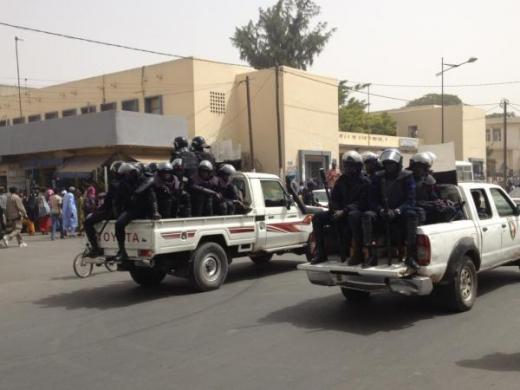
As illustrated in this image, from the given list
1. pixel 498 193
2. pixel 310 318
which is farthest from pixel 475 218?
pixel 310 318

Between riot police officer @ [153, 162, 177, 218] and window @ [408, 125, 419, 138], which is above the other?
window @ [408, 125, 419, 138]

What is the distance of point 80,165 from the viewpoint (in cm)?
2602

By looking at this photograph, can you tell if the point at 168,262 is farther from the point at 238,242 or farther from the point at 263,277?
the point at 263,277

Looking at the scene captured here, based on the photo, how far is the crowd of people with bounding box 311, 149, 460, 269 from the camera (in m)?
6.84

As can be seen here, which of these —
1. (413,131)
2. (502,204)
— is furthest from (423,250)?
(413,131)

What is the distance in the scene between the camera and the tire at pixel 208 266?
9.08 meters

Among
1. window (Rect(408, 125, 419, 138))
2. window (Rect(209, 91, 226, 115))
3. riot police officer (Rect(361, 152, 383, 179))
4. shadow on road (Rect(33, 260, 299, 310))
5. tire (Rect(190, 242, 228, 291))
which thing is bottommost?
shadow on road (Rect(33, 260, 299, 310))

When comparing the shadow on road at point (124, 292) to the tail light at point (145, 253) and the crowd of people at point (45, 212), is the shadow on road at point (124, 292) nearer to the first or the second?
the tail light at point (145, 253)

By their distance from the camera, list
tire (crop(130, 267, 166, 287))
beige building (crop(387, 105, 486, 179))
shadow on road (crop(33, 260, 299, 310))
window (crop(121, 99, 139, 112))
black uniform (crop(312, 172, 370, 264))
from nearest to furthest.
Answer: black uniform (crop(312, 172, 370, 264))
shadow on road (crop(33, 260, 299, 310))
tire (crop(130, 267, 166, 287))
window (crop(121, 99, 139, 112))
beige building (crop(387, 105, 486, 179))

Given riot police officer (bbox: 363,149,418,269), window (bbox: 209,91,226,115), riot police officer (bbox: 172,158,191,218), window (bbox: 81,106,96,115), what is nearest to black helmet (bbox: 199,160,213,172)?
riot police officer (bbox: 172,158,191,218)

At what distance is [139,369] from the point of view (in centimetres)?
539

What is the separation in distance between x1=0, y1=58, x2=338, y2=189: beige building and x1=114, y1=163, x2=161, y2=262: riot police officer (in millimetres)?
21130

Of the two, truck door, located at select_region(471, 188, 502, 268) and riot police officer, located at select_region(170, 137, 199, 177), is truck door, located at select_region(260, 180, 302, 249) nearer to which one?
riot police officer, located at select_region(170, 137, 199, 177)

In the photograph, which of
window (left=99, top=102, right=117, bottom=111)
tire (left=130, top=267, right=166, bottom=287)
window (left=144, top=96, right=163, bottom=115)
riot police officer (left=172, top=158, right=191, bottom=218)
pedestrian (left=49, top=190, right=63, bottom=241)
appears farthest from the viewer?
window (left=99, top=102, right=117, bottom=111)
